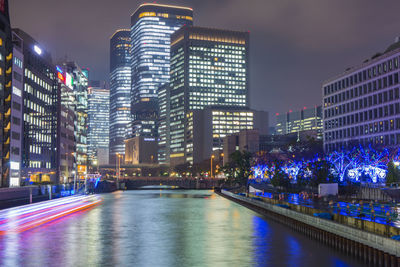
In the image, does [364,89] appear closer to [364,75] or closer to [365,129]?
[364,75]

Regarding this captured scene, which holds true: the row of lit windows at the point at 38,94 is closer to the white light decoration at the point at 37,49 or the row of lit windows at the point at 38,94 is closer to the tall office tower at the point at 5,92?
the white light decoration at the point at 37,49

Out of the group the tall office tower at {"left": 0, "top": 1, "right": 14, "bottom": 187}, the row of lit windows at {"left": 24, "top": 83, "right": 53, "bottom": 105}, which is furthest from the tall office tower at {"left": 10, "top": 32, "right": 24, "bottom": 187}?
the row of lit windows at {"left": 24, "top": 83, "right": 53, "bottom": 105}

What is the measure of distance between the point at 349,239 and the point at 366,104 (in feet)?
436

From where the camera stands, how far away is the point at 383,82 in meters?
149

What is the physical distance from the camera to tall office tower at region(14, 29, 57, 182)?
143 m

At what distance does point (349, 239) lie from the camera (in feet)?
115

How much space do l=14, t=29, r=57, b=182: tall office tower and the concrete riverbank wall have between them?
107 meters

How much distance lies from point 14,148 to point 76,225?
269ft

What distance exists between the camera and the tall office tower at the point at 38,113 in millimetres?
142625

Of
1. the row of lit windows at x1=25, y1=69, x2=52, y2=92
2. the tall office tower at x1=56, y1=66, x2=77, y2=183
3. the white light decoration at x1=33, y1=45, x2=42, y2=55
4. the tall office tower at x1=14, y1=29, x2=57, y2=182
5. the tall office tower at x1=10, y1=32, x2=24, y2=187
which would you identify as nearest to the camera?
the tall office tower at x1=10, y1=32, x2=24, y2=187

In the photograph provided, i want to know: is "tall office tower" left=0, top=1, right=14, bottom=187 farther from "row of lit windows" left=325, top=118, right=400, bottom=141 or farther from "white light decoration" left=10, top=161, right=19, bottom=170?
"row of lit windows" left=325, top=118, right=400, bottom=141

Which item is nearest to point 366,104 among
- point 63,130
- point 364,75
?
point 364,75

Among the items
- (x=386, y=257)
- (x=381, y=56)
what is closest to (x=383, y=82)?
(x=381, y=56)

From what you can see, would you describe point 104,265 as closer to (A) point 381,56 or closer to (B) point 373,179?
(B) point 373,179
